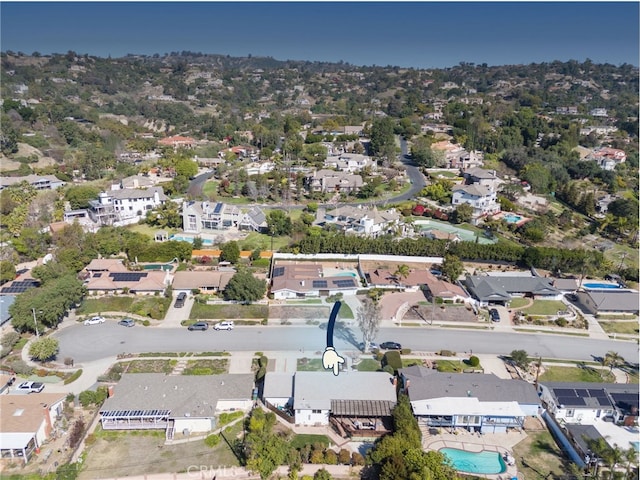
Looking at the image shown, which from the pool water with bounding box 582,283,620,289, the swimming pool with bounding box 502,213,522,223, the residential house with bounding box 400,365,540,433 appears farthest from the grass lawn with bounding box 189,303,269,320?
the swimming pool with bounding box 502,213,522,223

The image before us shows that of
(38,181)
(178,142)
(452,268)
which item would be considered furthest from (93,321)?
(178,142)

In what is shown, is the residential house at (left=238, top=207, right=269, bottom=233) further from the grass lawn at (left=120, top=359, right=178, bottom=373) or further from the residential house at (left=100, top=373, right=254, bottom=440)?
the residential house at (left=100, top=373, right=254, bottom=440)

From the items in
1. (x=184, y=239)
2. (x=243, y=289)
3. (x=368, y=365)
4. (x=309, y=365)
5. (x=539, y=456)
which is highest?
(x=243, y=289)

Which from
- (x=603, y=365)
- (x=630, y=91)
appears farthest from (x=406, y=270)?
(x=630, y=91)

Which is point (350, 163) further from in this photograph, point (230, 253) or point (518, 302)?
point (518, 302)

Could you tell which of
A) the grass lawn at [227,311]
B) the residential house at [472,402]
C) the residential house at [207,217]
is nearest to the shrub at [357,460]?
the residential house at [472,402]
